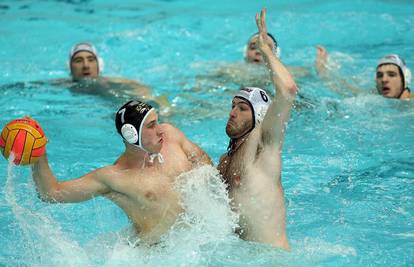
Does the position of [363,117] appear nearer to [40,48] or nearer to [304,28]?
[304,28]

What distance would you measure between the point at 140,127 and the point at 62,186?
62cm

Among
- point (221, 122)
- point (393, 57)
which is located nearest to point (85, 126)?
point (221, 122)

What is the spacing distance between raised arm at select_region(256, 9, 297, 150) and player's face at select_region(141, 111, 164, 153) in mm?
636

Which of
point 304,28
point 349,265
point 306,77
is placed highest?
point 304,28

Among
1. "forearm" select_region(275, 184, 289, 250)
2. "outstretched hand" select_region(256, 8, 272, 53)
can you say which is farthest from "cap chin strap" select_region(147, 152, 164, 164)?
"outstretched hand" select_region(256, 8, 272, 53)

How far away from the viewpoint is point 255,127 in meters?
4.57

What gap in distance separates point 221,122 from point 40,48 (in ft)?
13.7

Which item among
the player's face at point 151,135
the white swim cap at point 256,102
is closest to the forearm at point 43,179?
the player's face at point 151,135

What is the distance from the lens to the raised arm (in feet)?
14.1

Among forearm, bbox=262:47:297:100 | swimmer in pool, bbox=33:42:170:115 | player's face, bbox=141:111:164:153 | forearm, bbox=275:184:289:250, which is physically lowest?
forearm, bbox=275:184:289:250

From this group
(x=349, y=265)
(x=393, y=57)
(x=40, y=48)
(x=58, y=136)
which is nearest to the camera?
(x=349, y=265)

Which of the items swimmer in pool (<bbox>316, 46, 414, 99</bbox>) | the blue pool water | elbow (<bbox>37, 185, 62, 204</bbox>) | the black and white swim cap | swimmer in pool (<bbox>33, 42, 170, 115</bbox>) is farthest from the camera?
swimmer in pool (<bbox>33, 42, 170, 115</bbox>)

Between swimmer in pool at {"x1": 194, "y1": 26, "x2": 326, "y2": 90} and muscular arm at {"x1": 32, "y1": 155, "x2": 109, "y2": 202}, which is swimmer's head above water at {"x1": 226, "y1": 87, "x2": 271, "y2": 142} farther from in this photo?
swimmer in pool at {"x1": 194, "y1": 26, "x2": 326, "y2": 90}

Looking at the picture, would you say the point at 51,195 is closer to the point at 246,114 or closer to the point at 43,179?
the point at 43,179
